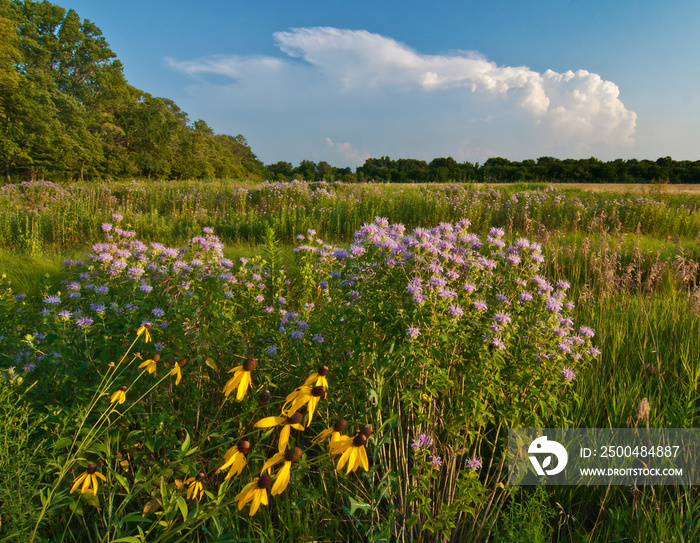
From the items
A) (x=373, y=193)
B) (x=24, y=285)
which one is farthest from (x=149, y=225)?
(x=373, y=193)

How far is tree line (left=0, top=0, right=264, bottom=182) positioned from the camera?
2845cm

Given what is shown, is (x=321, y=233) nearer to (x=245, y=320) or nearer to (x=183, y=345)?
(x=245, y=320)

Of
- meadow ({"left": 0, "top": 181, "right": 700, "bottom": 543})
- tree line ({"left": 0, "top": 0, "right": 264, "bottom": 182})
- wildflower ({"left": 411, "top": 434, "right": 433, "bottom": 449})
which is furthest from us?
tree line ({"left": 0, "top": 0, "right": 264, "bottom": 182})

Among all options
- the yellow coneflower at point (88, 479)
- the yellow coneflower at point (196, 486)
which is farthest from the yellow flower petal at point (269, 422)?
the yellow coneflower at point (88, 479)

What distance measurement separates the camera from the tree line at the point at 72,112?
28453mm

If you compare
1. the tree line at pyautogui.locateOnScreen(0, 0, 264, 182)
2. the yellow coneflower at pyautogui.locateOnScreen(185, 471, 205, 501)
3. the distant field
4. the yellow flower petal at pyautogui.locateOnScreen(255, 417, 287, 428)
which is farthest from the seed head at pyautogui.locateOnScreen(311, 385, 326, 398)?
the tree line at pyautogui.locateOnScreen(0, 0, 264, 182)

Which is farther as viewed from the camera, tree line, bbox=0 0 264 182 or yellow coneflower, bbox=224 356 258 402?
tree line, bbox=0 0 264 182

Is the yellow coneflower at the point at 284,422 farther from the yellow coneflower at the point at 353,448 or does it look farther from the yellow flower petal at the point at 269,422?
the yellow coneflower at the point at 353,448

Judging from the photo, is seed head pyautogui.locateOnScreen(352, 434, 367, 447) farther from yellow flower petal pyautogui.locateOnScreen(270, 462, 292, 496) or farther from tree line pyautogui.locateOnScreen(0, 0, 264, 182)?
tree line pyautogui.locateOnScreen(0, 0, 264, 182)

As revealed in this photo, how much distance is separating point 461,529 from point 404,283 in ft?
3.51

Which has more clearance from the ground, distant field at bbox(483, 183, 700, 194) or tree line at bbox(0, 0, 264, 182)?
tree line at bbox(0, 0, 264, 182)

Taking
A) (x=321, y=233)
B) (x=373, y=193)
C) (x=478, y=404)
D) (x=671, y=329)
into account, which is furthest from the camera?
(x=373, y=193)

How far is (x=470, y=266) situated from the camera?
1.92 m

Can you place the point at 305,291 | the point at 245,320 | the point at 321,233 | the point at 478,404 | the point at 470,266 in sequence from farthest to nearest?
the point at 321,233 → the point at 305,291 → the point at 245,320 → the point at 470,266 → the point at 478,404
